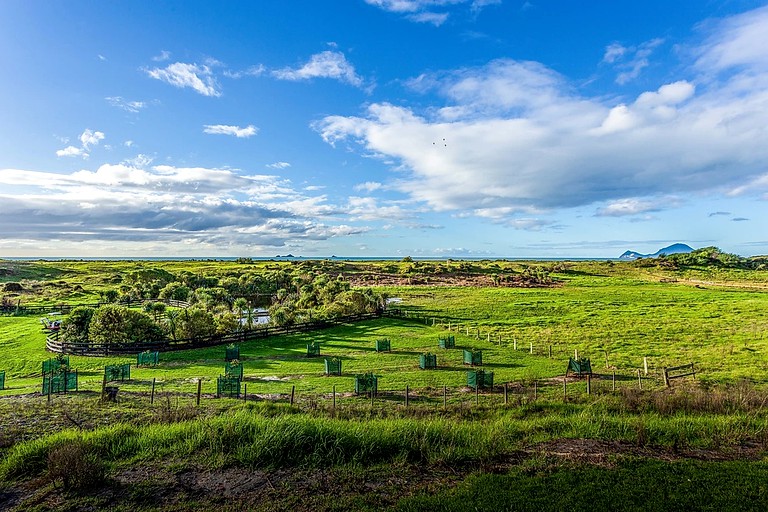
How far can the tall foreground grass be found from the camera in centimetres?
1127

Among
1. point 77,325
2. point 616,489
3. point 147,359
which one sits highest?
point 616,489

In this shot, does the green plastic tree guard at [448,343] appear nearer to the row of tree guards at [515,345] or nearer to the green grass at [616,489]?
the row of tree guards at [515,345]

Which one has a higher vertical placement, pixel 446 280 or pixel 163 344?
pixel 446 280

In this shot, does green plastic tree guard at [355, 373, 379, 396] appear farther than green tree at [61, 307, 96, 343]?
No

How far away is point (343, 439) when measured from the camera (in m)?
11.8

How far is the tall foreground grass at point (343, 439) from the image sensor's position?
11.3 metres

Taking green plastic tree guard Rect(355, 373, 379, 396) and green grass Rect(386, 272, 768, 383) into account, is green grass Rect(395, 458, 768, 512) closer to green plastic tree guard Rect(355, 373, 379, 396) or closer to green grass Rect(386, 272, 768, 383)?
green plastic tree guard Rect(355, 373, 379, 396)

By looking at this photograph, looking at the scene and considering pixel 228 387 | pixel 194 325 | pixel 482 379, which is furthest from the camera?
pixel 194 325

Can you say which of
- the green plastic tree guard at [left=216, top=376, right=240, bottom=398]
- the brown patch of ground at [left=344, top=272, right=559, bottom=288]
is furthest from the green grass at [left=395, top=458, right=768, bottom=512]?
the brown patch of ground at [left=344, top=272, right=559, bottom=288]

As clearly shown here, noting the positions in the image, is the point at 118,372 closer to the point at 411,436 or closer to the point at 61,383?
the point at 61,383

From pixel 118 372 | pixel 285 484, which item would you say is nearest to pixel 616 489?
pixel 285 484

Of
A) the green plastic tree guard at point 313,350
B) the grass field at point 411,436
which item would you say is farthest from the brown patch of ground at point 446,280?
the green plastic tree guard at point 313,350

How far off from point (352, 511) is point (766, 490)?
32.0ft

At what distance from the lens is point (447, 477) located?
1045 centimetres
